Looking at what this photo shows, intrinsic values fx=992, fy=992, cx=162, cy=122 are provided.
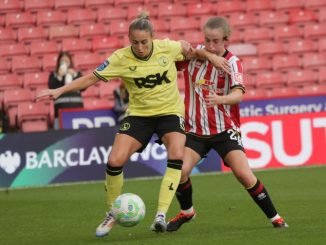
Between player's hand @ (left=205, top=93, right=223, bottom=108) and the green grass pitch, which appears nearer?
player's hand @ (left=205, top=93, right=223, bottom=108)

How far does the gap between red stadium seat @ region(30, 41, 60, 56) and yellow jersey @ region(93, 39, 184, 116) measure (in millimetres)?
11392

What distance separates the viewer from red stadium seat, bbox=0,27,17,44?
800 inches

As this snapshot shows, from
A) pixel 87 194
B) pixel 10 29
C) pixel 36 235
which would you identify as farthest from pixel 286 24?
pixel 36 235

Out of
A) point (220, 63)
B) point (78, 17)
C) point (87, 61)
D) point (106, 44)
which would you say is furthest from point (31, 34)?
point (220, 63)

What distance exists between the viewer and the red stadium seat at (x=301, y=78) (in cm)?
2028

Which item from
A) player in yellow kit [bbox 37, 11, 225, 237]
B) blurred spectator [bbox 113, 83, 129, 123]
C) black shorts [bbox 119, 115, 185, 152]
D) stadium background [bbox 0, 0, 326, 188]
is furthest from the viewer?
blurred spectator [bbox 113, 83, 129, 123]

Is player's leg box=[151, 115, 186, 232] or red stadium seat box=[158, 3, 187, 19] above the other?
red stadium seat box=[158, 3, 187, 19]

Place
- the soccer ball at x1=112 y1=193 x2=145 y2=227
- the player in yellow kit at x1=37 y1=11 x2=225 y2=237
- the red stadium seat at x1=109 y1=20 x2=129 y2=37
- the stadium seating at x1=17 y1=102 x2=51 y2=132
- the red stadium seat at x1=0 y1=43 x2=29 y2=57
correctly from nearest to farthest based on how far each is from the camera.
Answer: the soccer ball at x1=112 y1=193 x2=145 y2=227, the player in yellow kit at x1=37 y1=11 x2=225 y2=237, the stadium seating at x1=17 y1=102 x2=51 y2=132, the red stadium seat at x1=0 y1=43 x2=29 y2=57, the red stadium seat at x1=109 y1=20 x2=129 y2=37

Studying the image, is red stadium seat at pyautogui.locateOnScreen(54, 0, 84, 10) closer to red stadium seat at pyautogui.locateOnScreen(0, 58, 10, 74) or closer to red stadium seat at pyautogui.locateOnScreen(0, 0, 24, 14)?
red stadium seat at pyautogui.locateOnScreen(0, 0, 24, 14)

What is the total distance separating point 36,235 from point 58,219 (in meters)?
1.45

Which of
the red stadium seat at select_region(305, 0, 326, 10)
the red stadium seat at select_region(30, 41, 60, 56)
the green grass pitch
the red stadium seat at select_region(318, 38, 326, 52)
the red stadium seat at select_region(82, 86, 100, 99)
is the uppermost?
the red stadium seat at select_region(305, 0, 326, 10)

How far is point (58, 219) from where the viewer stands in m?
10.9

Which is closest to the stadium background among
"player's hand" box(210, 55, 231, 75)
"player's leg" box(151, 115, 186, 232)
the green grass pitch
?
the green grass pitch

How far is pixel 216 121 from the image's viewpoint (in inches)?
360
